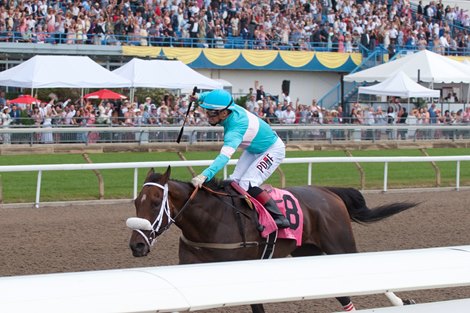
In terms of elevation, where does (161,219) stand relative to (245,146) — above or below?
below

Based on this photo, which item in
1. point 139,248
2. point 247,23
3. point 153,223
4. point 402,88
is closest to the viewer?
point 139,248

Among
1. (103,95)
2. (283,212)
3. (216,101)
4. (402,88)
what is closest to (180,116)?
(103,95)

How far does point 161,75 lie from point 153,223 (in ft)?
51.1

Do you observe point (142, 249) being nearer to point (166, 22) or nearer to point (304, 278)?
point (304, 278)

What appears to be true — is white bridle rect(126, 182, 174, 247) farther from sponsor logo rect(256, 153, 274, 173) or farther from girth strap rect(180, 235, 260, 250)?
sponsor logo rect(256, 153, 274, 173)

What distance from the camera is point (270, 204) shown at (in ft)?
19.8

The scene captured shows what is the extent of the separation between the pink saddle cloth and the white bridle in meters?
0.66

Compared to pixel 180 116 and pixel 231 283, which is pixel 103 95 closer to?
pixel 180 116

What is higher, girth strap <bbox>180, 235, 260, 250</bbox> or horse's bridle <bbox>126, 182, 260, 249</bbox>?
horse's bridle <bbox>126, 182, 260, 249</bbox>

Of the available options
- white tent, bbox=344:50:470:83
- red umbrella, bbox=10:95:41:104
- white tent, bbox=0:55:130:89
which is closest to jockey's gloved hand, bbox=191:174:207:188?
white tent, bbox=0:55:130:89

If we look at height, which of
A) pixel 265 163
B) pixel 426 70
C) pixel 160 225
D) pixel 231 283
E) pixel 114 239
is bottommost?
pixel 114 239

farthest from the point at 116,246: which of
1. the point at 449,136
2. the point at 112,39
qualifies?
the point at 112,39

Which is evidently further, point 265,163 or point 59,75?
point 59,75

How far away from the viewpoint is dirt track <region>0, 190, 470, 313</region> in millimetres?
7129
